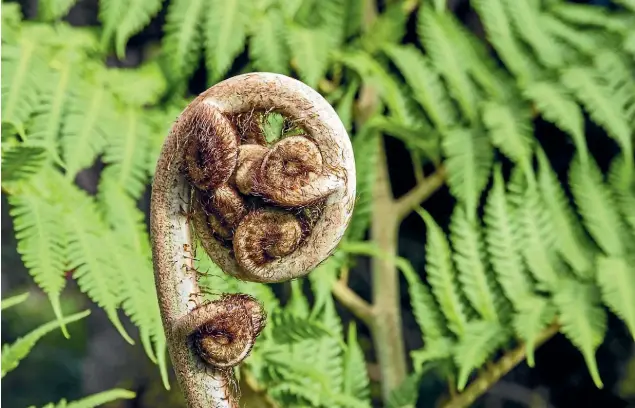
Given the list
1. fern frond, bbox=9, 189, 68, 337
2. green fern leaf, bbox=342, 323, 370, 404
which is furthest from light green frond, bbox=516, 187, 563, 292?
fern frond, bbox=9, 189, 68, 337

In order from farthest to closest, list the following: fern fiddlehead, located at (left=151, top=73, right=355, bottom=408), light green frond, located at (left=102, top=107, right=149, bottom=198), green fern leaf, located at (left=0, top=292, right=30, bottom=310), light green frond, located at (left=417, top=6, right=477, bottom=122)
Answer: light green frond, located at (left=417, top=6, right=477, bottom=122)
light green frond, located at (left=102, top=107, right=149, bottom=198)
green fern leaf, located at (left=0, top=292, right=30, bottom=310)
fern fiddlehead, located at (left=151, top=73, right=355, bottom=408)

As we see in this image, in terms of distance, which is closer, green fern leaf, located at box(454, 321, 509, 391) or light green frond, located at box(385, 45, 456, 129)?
green fern leaf, located at box(454, 321, 509, 391)

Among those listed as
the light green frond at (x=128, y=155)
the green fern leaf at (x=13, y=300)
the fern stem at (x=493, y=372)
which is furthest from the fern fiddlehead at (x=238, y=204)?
the fern stem at (x=493, y=372)

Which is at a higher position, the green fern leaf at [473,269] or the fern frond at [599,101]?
the fern frond at [599,101]

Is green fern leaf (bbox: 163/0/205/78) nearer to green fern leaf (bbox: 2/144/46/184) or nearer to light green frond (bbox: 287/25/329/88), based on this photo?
light green frond (bbox: 287/25/329/88)

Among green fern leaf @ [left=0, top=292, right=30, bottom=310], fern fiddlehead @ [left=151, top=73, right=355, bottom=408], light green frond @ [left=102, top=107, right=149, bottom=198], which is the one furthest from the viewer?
light green frond @ [left=102, top=107, right=149, bottom=198]

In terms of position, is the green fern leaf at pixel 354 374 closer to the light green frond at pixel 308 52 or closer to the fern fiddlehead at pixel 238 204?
the light green frond at pixel 308 52
